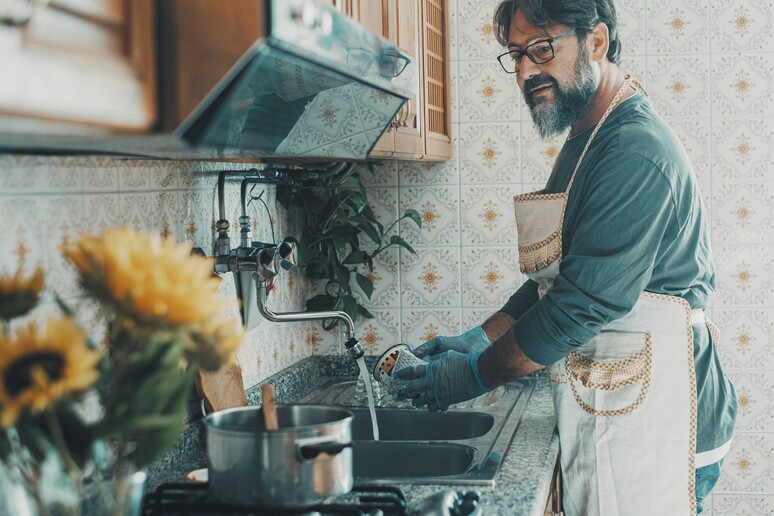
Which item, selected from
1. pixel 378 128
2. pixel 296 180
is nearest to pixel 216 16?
pixel 378 128

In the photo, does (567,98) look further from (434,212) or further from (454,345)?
(434,212)

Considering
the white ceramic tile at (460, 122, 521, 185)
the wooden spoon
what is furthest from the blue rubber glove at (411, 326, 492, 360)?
the wooden spoon

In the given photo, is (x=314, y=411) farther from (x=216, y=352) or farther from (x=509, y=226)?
(x=509, y=226)

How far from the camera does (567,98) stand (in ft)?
6.25

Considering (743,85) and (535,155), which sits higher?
(743,85)

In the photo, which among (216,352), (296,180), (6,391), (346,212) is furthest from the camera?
(346,212)

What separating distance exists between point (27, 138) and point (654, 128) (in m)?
1.21

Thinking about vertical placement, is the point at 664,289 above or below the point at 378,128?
below

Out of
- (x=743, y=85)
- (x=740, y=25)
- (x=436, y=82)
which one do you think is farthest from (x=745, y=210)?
(x=436, y=82)

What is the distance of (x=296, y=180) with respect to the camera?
2.15 meters

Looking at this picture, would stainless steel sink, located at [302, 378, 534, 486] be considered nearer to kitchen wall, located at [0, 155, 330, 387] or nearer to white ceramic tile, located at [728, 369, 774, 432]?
kitchen wall, located at [0, 155, 330, 387]

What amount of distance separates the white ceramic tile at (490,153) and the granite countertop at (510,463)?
0.64 metres

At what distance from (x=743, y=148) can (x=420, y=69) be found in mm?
933

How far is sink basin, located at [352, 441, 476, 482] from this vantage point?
1.85m
